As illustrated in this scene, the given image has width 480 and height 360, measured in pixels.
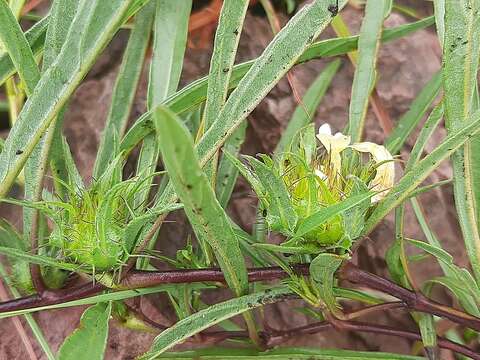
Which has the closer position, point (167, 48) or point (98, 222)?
point (98, 222)

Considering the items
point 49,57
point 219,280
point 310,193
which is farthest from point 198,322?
point 49,57

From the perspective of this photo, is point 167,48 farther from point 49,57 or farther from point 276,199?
point 276,199

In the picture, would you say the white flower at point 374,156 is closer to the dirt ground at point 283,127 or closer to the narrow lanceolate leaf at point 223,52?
the narrow lanceolate leaf at point 223,52

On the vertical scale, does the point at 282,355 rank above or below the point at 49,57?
below

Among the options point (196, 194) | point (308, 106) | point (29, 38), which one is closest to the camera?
point (196, 194)

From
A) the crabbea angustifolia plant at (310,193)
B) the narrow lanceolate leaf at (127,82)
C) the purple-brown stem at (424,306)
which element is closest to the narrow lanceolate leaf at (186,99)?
the narrow lanceolate leaf at (127,82)

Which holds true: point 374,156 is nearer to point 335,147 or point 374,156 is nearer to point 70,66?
point 335,147

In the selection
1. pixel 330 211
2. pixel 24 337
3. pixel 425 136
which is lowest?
pixel 24 337

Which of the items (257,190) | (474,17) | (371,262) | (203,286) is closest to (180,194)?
(257,190)

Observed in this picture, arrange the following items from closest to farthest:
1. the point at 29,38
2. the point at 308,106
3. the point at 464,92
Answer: the point at 464,92, the point at 29,38, the point at 308,106

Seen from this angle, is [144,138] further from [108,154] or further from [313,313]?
[313,313]
